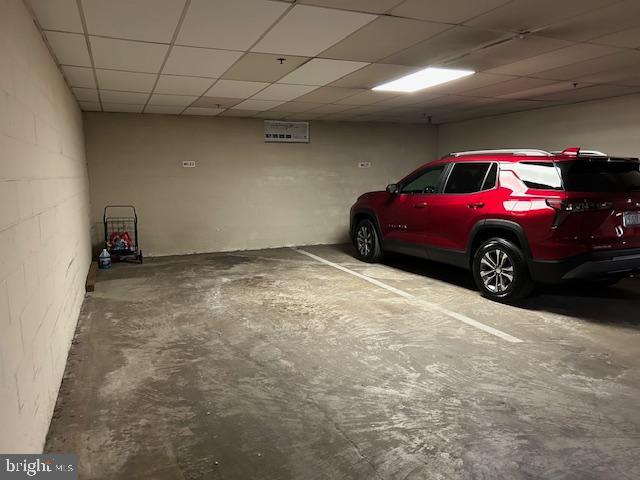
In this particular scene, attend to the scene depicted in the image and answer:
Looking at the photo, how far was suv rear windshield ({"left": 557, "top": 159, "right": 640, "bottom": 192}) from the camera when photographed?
170 inches

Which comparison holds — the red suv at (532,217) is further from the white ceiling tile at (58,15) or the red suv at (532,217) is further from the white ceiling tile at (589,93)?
the white ceiling tile at (58,15)

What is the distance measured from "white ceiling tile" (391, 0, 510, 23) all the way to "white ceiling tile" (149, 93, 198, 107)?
12.8ft

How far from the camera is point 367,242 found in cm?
741

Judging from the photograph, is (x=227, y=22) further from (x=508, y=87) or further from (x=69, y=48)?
(x=508, y=87)

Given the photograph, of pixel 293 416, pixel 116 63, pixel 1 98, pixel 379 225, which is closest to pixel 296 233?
pixel 379 225

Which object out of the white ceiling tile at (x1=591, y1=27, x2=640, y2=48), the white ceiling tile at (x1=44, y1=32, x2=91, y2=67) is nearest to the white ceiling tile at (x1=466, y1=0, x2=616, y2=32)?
the white ceiling tile at (x1=591, y1=27, x2=640, y2=48)

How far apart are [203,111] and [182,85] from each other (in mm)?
2115

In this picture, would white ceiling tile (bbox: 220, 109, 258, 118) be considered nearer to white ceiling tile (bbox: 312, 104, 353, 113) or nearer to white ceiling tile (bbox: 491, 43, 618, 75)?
white ceiling tile (bbox: 312, 104, 353, 113)

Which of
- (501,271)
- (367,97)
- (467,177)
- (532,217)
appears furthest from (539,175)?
(367,97)

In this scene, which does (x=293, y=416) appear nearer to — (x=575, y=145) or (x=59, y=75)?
(x=59, y=75)

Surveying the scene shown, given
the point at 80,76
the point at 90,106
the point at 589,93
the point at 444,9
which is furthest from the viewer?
the point at 90,106

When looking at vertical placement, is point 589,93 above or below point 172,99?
above

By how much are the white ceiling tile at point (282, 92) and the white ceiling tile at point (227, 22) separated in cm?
170

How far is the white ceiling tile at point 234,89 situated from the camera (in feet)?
17.5
